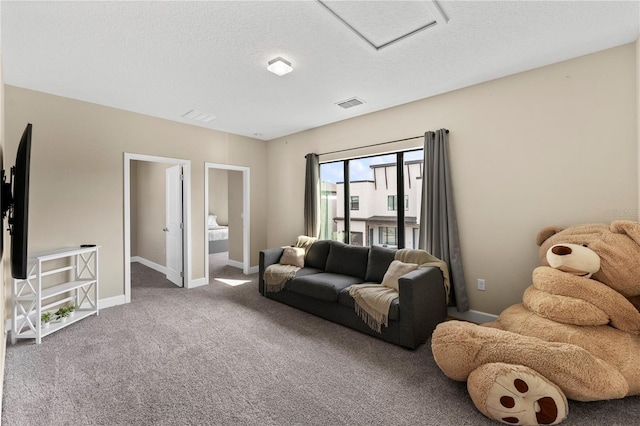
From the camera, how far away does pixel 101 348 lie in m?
2.58

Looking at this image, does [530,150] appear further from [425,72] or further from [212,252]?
[212,252]

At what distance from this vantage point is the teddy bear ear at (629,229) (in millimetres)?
1972

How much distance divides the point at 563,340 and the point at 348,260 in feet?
7.51

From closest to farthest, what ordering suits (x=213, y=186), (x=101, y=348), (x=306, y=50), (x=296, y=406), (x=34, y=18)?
(x=296, y=406), (x=34, y=18), (x=306, y=50), (x=101, y=348), (x=213, y=186)

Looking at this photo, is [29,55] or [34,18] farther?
[29,55]

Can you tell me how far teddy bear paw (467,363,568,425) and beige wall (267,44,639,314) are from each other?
148 cm

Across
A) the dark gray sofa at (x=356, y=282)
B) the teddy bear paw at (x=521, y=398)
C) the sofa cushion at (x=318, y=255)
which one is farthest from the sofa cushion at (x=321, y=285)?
the teddy bear paw at (x=521, y=398)

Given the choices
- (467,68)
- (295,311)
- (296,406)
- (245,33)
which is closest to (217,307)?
(295,311)

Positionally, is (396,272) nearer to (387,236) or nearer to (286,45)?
(387,236)

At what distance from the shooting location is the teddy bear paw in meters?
1.59

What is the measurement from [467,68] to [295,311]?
326cm

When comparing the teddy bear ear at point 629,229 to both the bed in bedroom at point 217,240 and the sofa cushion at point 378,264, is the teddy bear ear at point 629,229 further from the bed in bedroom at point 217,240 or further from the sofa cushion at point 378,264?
the bed in bedroom at point 217,240

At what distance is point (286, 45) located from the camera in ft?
7.65

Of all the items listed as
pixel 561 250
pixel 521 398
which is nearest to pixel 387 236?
pixel 561 250
